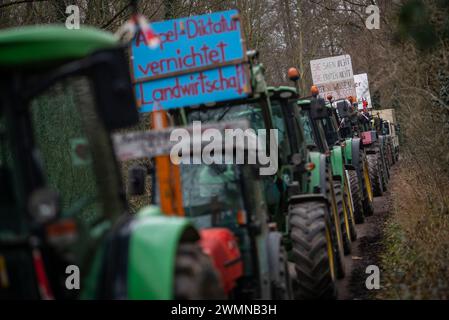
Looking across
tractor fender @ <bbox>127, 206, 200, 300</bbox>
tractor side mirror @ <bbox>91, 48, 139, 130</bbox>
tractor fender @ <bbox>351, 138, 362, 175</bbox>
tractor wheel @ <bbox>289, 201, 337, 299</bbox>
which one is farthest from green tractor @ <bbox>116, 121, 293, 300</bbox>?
tractor fender @ <bbox>351, 138, 362, 175</bbox>

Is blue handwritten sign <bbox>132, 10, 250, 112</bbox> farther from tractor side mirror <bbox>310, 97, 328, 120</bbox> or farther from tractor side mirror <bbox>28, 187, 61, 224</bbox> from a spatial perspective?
tractor side mirror <bbox>28, 187, 61, 224</bbox>

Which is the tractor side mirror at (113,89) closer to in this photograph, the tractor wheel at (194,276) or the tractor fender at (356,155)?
the tractor wheel at (194,276)

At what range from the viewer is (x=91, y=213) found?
5059 mm

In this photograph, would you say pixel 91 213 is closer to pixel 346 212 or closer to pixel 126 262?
pixel 126 262

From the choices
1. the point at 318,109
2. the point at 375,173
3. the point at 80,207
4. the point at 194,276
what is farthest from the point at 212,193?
the point at 375,173

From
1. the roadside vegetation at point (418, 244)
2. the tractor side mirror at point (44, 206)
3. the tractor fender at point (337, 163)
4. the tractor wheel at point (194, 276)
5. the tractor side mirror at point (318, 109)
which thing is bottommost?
the roadside vegetation at point (418, 244)

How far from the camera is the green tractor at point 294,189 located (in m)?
7.55

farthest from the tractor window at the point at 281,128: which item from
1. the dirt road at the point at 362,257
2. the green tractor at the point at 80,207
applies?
the green tractor at the point at 80,207

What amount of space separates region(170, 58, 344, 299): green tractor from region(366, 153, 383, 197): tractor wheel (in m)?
7.91

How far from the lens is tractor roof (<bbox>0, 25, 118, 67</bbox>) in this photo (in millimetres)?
3852

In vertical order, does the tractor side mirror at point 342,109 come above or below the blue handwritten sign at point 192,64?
below

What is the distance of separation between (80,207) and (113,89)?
91 cm

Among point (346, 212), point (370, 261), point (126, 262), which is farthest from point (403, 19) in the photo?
point (346, 212)

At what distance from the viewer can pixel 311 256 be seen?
7.55m
